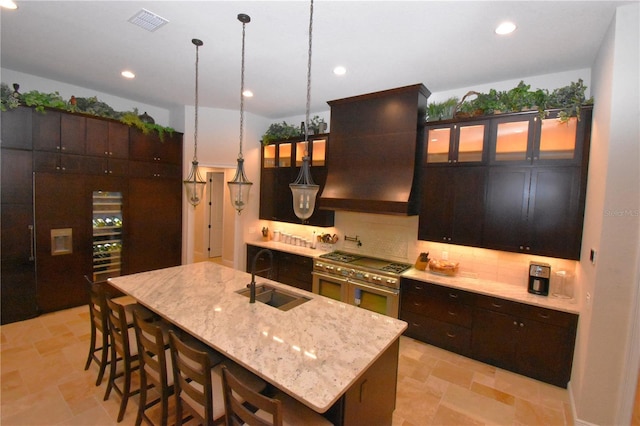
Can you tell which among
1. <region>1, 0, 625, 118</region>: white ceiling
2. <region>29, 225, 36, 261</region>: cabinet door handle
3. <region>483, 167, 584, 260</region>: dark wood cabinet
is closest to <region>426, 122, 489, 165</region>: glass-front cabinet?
<region>483, 167, 584, 260</region>: dark wood cabinet

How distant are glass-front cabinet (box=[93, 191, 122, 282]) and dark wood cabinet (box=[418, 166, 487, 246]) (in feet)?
15.0

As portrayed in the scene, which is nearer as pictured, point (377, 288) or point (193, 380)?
point (193, 380)

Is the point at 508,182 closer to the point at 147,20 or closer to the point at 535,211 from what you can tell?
the point at 535,211

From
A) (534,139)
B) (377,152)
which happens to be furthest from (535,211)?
(377,152)

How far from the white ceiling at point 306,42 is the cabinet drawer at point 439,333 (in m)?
2.89

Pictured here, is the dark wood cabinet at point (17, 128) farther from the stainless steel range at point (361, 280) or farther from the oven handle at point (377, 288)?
the oven handle at point (377, 288)

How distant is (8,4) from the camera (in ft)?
7.64

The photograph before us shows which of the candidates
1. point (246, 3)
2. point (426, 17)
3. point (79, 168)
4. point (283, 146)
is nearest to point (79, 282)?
point (79, 168)

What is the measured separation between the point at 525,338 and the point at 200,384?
119 inches

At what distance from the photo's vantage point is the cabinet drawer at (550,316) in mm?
2664

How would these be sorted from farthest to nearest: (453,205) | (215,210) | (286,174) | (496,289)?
1. (215,210)
2. (286,174)
3. (453,205)
4. (496,289)

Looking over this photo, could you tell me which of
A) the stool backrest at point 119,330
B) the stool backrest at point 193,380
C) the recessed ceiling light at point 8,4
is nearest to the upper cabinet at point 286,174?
the stool backrest at point 119,330

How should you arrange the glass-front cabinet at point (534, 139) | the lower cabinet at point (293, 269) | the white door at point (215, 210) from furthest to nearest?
the white door at point (215, 210), the lower cabinet at point (293, 269), the glass-front cabinet at point (534, 139)

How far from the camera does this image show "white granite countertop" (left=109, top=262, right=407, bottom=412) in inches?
57.8
